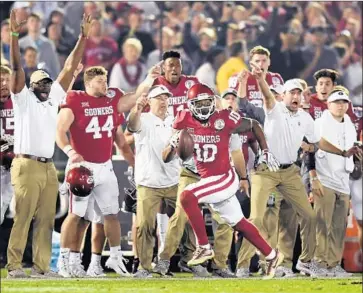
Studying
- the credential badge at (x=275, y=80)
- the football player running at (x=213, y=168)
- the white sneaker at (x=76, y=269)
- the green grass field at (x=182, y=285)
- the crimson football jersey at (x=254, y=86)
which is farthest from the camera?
the credential badge at (x=275, y=80)

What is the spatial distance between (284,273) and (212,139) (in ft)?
5.07

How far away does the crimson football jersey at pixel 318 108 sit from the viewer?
13.5 metres

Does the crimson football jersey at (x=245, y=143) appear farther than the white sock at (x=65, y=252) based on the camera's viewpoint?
Yes

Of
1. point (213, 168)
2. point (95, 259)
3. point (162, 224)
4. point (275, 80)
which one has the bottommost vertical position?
point (95, 259)

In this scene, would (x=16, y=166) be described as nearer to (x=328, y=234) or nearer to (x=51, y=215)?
(x=51, y=215)

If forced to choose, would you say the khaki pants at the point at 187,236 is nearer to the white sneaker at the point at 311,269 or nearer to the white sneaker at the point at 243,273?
the white sneaker at the point at 243,273

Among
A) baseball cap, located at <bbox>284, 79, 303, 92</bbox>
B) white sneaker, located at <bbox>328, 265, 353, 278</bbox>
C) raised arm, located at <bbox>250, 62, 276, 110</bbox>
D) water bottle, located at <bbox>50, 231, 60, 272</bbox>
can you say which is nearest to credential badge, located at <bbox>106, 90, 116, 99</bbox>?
raised arm, located at <bbox>250, 62, 276, 110</bbox>

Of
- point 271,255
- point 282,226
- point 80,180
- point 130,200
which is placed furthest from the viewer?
point 130,200

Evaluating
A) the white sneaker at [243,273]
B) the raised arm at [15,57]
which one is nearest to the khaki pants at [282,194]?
the white sneaker at [243,273]

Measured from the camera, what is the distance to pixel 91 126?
12422mm

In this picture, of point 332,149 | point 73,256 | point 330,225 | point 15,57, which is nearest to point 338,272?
point 330,225

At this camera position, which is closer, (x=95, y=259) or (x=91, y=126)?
(x=91, y=126)

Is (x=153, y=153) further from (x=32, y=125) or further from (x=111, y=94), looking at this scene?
(x=32, y=125)

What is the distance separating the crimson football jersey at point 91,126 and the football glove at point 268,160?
1319 mm
